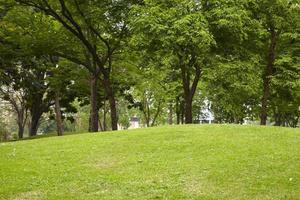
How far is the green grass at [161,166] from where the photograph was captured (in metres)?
8.53

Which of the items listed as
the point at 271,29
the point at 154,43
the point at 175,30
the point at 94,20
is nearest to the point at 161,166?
the point at 175,30

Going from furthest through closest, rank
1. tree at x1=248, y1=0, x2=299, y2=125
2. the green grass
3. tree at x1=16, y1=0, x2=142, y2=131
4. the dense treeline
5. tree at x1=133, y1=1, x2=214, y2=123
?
tree at x1=248, y1=0, x2=299, y2=125 < tree at x1=16, y1=0, x2=142, y2=131 < the dense treeline < tree at x1=133, y1=1, x2=214, y2=123 < the green grass

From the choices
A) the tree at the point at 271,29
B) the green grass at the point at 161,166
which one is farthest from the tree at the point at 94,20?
the green grass at the point at 161,166

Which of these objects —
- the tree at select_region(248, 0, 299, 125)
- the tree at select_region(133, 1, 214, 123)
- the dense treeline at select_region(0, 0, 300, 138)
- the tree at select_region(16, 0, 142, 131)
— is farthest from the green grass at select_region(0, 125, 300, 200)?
the tree at select_region(248, 0, 299, 125)

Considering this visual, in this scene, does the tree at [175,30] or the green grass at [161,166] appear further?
the tree at [175,30]

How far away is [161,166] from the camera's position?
10.7 meters

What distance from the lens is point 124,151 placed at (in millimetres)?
12875

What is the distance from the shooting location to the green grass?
8.53m

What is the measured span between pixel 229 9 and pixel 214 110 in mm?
25622

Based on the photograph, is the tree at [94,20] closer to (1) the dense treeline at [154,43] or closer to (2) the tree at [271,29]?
(1) the dense treeline at [154,43]

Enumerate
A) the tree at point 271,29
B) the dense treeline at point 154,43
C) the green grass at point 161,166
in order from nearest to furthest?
the green grass at point 161,166 → the dense treeline at point 154,43 → the tree at point 271,29

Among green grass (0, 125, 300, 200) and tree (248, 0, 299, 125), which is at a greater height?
tree (248, 0, 299, 125)

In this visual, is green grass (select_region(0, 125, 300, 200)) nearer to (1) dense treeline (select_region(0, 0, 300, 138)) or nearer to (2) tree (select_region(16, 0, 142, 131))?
(1) dense treeline (select_region(0, 0, 300, 138))

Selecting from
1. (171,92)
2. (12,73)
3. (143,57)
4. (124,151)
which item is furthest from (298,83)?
(12,73)
